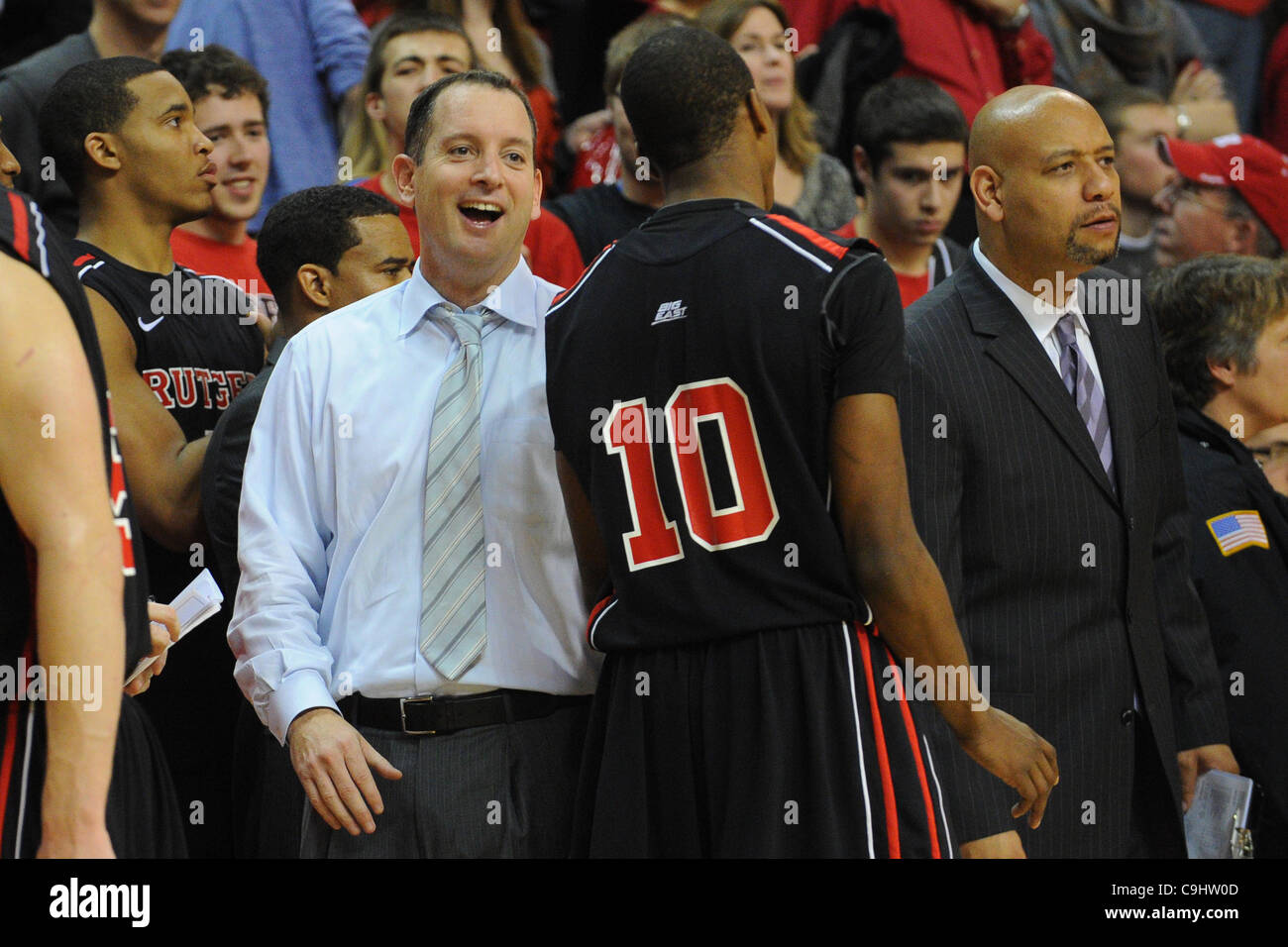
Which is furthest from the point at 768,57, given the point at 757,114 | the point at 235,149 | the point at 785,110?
the point at 757,114

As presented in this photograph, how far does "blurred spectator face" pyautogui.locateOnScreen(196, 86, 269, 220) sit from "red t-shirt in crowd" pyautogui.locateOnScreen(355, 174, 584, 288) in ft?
1.04

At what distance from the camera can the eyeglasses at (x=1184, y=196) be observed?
5957mm

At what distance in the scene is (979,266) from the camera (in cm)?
343

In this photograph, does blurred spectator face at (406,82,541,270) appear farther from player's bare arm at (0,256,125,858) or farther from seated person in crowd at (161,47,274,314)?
seated person in crowd at (161,47,274,314)

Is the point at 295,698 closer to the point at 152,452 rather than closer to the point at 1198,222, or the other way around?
the point at 152,452

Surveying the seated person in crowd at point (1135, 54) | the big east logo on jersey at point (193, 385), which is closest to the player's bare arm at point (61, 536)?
the big east logo on jersey at point (193, 385)

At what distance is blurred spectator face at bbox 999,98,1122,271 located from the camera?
3.38 metres

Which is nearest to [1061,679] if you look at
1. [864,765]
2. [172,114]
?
[864,765]

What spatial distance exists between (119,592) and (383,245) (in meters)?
1.79

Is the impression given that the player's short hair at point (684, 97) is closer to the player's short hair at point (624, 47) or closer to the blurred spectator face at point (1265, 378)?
the blurred spectator face at point (1265, 378)

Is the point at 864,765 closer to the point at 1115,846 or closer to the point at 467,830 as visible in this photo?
the point at 467,830

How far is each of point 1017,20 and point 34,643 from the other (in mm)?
Answer: 5176

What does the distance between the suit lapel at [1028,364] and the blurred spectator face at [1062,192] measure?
155 millimetres

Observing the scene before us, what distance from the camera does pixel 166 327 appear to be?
3695 mm
